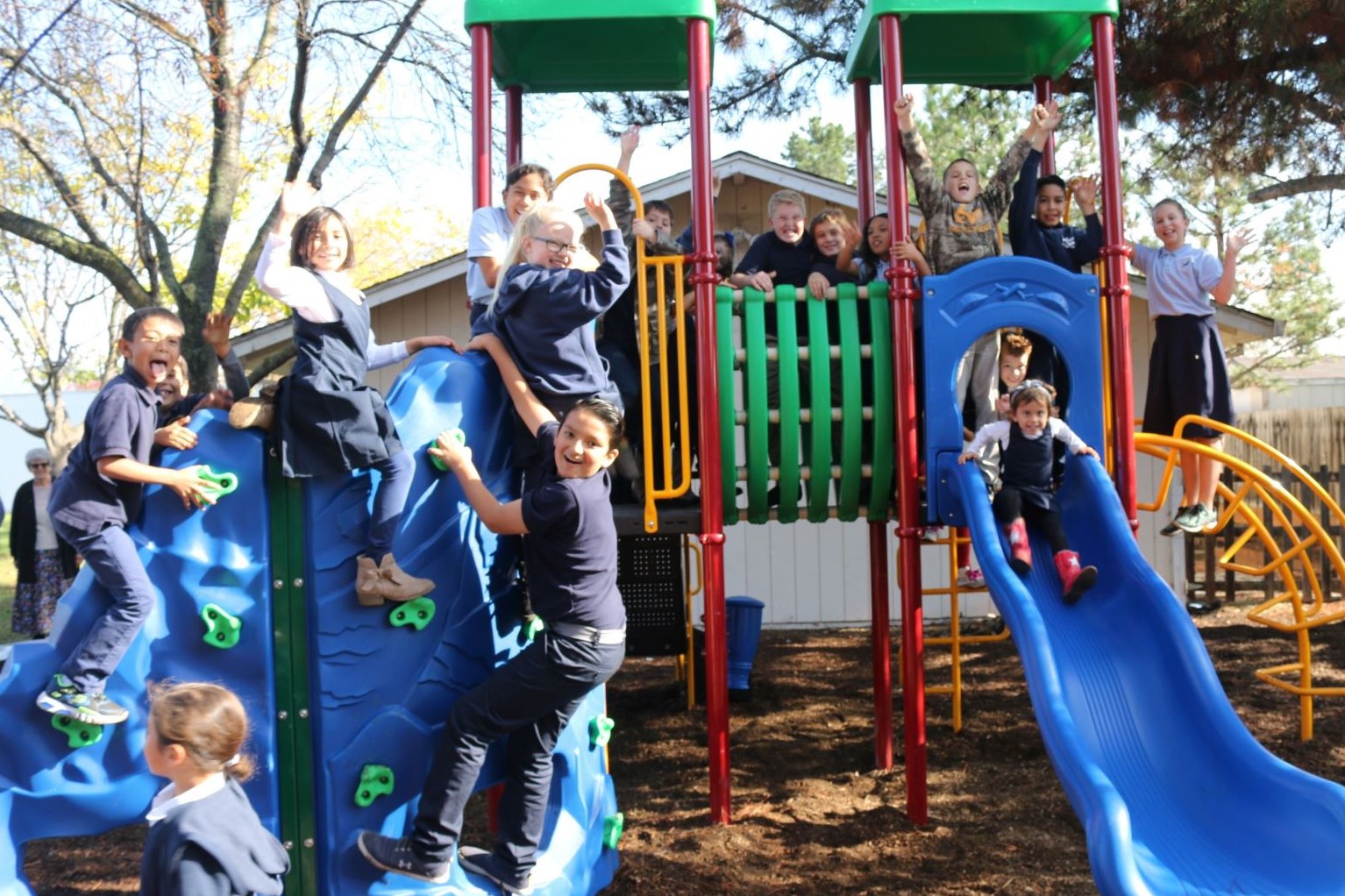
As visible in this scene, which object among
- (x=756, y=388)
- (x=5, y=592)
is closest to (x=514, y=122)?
(x=756, y=388)

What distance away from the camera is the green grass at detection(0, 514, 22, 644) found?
13.3m

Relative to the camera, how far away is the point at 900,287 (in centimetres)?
566

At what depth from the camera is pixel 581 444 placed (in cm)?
379

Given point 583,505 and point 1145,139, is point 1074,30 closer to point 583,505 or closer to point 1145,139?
point 1145,139

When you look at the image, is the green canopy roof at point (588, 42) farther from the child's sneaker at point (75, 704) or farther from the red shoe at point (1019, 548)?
the child's sneaker at point (75, 704)

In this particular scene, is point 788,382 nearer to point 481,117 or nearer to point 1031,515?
point 1031,515

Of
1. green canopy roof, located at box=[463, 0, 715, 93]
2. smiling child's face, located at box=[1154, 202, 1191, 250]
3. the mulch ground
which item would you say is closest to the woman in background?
the mulch ground

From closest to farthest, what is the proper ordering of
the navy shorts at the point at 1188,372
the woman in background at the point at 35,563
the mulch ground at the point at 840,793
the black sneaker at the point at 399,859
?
the black sneaker at the point at 399,859
the mulch ground at the point at 840,793
the navy shorts at the point at 1188,372
the woman in background at the point at 35,563

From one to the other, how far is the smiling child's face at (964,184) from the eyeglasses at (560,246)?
7.62 ft

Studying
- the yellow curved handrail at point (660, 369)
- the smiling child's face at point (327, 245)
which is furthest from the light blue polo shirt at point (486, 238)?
the smiling child's face at point (327, 245)

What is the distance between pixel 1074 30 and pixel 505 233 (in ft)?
10.5

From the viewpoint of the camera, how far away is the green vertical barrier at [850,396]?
18.8 feet

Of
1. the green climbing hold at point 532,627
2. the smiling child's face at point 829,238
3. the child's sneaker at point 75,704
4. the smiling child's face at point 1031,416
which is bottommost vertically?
the child's sneaker at point 75,704

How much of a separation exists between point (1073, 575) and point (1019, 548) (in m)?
0.24
